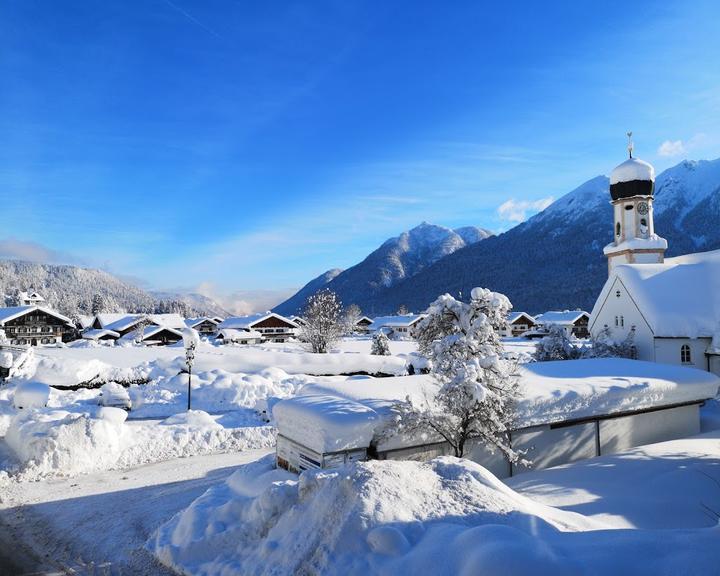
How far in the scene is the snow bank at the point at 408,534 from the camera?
19.1 ft

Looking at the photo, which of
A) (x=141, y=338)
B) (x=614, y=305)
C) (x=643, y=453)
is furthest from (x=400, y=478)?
(x=141, y=338)

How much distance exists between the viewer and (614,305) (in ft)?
103

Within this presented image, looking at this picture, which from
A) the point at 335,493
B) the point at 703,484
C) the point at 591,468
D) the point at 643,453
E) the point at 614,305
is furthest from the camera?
the point at 614,305

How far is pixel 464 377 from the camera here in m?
11.8

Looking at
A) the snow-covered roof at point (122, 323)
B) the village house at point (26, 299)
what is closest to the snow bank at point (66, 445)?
the snow-covered roof at point (122, 323)

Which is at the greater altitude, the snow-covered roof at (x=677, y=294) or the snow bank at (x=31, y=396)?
the snow-covered roof at (x=677, y=294)

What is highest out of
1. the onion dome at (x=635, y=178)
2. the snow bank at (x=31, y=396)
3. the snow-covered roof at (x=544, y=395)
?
the onion dome at (x=635, y=178)

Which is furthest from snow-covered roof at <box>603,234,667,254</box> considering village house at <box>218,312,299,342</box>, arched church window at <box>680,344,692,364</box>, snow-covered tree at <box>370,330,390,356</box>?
village house at <box>218,312,299,342</box>

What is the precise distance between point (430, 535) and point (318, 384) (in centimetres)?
832

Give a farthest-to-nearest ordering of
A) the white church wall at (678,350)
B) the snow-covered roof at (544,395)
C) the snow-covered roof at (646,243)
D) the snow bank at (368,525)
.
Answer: the snow-covered roof at (646,243) → the white church wall at (678,350) → the snow-covered roof at (544,395) → the snow bank at (368,525)

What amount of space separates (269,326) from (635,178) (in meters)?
56.0

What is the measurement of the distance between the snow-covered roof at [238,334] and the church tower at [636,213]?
167 feet

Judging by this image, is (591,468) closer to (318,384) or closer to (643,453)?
(643,453)

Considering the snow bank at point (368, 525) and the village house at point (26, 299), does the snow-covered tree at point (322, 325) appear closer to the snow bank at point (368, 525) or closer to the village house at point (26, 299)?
the snow bank at point (368, 525)
